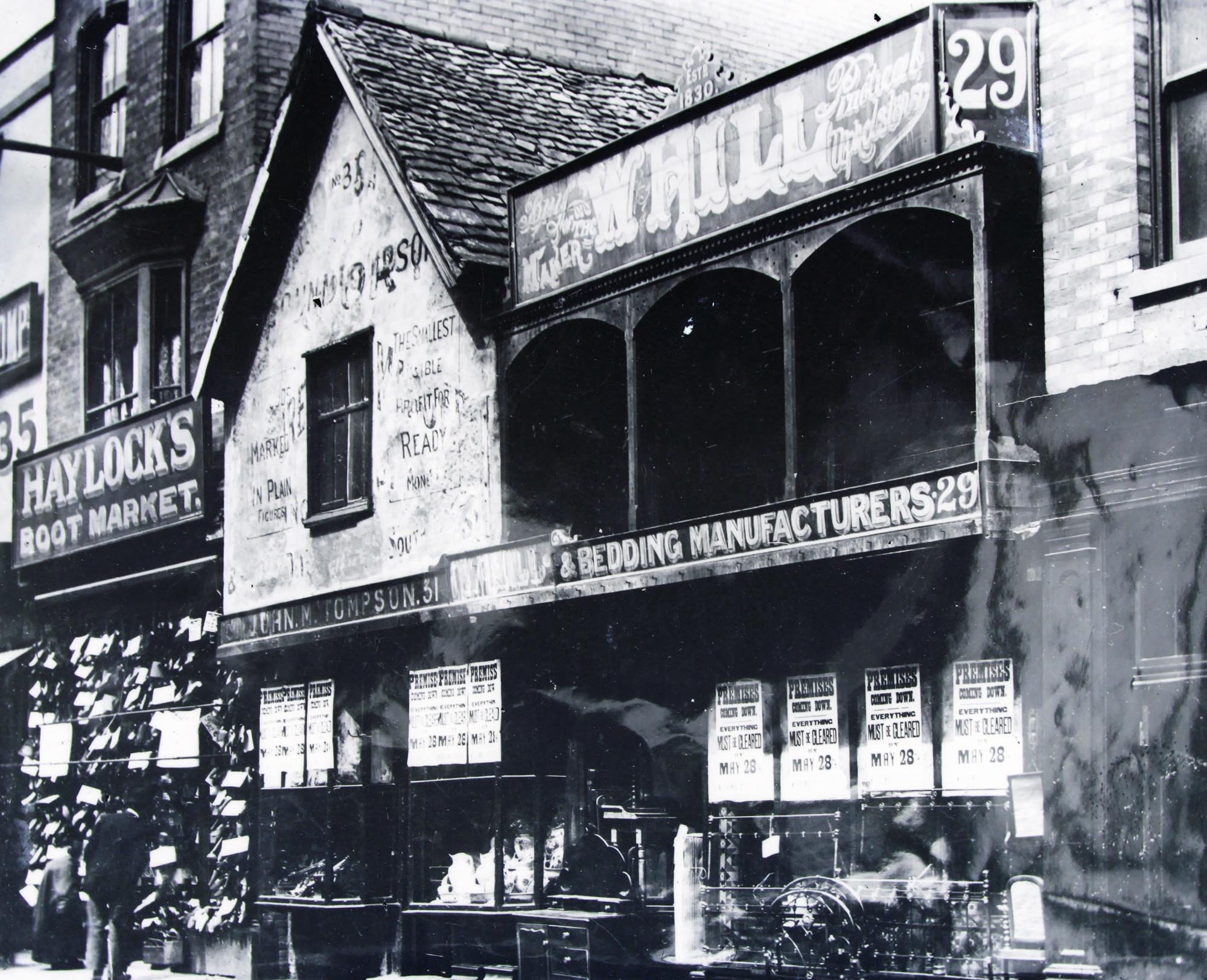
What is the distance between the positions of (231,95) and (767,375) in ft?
28.7

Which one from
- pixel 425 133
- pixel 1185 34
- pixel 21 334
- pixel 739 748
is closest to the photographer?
pixel 1185 34

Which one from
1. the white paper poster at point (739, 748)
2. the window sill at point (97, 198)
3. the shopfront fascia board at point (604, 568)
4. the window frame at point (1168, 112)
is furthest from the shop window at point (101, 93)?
the window frame at point (1168, 112)

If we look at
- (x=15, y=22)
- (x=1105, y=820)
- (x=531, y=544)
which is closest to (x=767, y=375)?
(x=531, y=544)

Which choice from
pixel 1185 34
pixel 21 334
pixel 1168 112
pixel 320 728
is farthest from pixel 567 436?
pixel 21 334

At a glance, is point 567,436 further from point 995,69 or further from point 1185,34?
point 1185,34

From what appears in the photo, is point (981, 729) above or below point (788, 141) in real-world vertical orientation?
below

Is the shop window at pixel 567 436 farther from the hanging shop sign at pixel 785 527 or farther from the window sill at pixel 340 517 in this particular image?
the window sill at pixel 340 517

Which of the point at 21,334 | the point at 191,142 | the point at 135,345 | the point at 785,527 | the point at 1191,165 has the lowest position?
the point at 785,527

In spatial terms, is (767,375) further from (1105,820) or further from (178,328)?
(178,328)

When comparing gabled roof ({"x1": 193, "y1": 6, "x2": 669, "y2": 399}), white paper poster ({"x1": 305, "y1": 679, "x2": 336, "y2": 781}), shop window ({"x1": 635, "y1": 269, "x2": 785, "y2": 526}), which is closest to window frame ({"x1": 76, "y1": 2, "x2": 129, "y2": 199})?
gabled roof ({"x1": 193, "y1": 6, "x2": 669, "y2": 399})

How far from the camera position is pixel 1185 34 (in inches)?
365

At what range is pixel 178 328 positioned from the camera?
19.2 meters

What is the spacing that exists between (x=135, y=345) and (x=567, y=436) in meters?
7.95

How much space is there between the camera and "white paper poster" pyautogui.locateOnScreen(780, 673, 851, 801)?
10.9 metres
